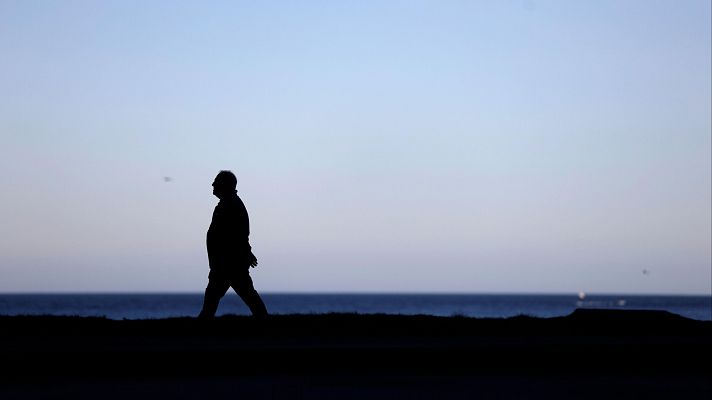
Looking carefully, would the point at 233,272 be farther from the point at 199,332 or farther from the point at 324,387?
the point at 324,387

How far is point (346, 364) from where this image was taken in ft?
34.6

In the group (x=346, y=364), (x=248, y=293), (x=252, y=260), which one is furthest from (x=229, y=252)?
(x=346, y=364)

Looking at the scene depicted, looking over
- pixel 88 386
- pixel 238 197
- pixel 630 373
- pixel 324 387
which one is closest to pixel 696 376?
pixel 630 373

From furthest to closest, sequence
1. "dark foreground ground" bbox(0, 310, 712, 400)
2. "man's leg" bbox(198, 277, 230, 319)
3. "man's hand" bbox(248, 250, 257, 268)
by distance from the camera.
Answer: "man's hand" bbox(248, 250, 257, 268) < "man's leg" bbox(198, 277, 230, 319) < "dark foreground ground" bbox(0, 310, 712, 400)

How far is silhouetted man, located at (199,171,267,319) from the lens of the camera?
13.8 meters

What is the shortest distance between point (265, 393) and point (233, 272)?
512 cm

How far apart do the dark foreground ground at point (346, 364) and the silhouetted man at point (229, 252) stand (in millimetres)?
284

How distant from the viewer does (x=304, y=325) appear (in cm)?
1462

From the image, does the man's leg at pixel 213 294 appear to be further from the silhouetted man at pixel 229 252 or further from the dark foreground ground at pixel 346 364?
the dark foreground ground at pixel 346 364

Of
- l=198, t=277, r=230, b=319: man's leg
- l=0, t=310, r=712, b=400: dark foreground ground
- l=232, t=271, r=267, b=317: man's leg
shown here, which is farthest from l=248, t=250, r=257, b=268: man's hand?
l=0, t=310, r=712, b=400: dark foreground ground

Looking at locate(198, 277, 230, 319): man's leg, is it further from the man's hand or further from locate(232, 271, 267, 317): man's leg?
the man's hand

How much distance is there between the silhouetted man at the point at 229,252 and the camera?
45.2ft

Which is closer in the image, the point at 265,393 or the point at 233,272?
the point at 265,393

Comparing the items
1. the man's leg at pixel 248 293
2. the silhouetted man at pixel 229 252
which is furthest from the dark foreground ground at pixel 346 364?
the silhouetted man at pixel 229 252
